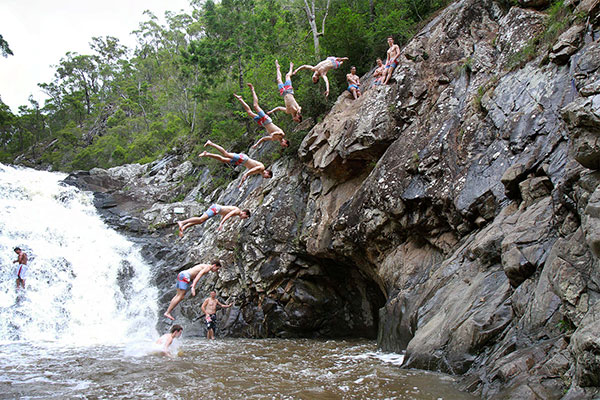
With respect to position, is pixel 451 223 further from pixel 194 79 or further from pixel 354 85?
pixel 194 79

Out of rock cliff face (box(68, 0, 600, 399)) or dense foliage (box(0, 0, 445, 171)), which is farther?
dense foliage (box(0, 0, 445, 171))

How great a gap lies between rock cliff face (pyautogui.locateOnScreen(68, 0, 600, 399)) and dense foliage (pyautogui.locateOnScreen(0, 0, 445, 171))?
3.97 m

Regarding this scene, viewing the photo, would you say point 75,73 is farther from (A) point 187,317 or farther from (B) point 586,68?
(B) point 586,68

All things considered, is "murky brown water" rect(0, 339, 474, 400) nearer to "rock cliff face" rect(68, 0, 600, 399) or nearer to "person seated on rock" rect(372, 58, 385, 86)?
"rock cliff face" rect(68, 0, 600, 399)

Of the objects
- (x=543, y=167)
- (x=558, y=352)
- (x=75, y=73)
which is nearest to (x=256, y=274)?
(x=543, y=167)

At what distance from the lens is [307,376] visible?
24.9 ft

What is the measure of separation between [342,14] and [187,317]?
15.4 metres

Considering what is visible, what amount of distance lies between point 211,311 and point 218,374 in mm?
7164

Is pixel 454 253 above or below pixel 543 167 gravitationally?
below

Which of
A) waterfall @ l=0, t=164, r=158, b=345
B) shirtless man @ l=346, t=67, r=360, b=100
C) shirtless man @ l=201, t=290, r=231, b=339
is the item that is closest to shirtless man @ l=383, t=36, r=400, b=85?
shirtless man @ l=346, t=67, r=360, b=100

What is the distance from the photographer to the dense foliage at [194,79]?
19.5 meters

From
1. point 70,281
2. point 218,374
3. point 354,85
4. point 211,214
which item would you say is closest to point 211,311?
point 211,214

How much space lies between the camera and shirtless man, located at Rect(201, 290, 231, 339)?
14.5 meters

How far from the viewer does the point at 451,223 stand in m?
9.72
